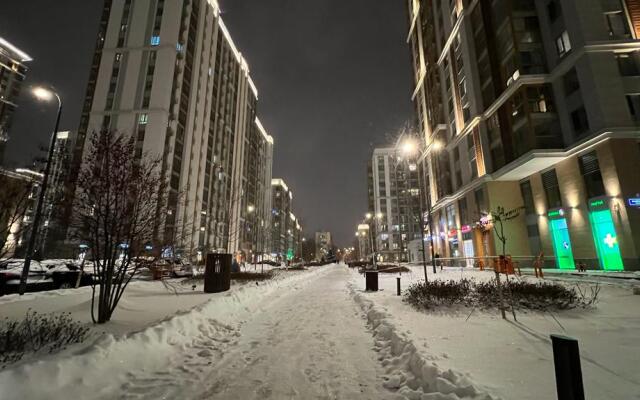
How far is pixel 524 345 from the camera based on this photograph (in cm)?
514

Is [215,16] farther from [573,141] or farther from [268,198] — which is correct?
[573,141]

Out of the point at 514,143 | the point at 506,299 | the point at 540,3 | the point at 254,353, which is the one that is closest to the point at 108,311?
the point at 254,353

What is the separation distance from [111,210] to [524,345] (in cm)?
954

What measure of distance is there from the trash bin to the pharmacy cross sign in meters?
27.7

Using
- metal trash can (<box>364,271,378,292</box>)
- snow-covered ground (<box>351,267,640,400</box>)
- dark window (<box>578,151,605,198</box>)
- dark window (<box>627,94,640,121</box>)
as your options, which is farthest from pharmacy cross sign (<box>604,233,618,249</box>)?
metal trash can (<box>364,271,378,292</box>)

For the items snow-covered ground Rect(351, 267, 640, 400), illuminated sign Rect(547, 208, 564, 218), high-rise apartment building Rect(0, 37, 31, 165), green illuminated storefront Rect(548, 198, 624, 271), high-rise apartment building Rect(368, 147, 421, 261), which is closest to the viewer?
snow-covered ground Rect(351, 267, 640, 400)

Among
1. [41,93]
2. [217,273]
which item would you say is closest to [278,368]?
[217,273]

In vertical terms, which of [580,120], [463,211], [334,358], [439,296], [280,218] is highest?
[280,218]

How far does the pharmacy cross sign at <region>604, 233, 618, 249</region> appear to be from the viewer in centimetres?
2134

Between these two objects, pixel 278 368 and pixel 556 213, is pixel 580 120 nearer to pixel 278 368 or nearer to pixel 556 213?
pixel 556 213

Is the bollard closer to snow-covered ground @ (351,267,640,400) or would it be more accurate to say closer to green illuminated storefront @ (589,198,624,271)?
snow-covered ground @ (351,267,640,400)

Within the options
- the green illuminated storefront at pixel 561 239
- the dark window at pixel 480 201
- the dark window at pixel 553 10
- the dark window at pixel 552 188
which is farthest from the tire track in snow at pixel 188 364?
the dark window at pixel 553 10

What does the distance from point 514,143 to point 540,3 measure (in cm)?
1479

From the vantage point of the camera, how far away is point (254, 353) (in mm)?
5547
